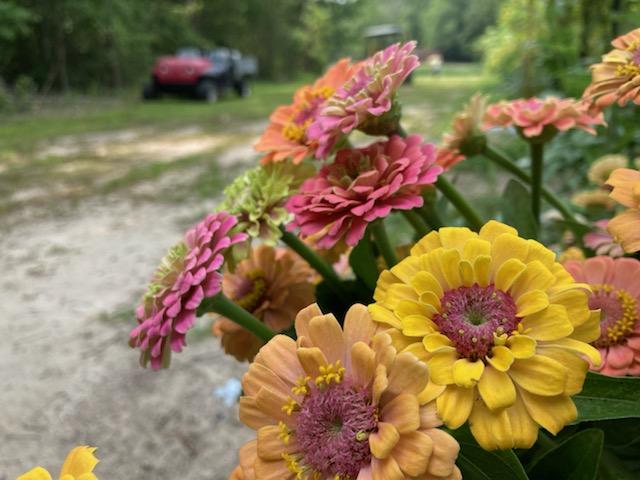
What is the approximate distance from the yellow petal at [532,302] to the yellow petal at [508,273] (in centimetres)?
1

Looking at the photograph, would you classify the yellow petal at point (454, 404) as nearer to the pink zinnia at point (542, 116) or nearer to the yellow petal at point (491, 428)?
the yellow petal at point (491, 428)

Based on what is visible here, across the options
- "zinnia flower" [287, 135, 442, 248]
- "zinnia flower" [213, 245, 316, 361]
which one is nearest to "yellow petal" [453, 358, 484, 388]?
"zinnia flower" [287, 135, 442, 248]

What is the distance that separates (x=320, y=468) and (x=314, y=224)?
150mm

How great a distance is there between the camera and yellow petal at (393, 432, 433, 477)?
0.79ft

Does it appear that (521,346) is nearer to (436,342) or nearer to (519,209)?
(436,342)

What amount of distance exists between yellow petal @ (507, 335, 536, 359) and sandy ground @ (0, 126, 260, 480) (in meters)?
1.01

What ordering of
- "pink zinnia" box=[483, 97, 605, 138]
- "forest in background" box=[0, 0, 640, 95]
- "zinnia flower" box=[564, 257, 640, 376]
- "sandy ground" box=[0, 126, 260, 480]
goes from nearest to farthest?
"zinnia flower" box=[564, 257, 640, 376] < "pink zinnia" box=[483, 97, 605, 138] < "sandy ground" box=[0, 126, 260, 480] < "forest in background" box=[0, 0, 640, 95]

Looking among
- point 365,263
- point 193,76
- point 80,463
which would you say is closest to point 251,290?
point 365,263

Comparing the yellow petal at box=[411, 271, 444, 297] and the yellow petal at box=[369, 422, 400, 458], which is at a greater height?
the yellow petal at box=[411, 271, 444, 297]

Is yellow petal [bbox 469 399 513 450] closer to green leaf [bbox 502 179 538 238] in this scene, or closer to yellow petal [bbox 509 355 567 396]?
yellow petal [bbox 509 355 567 396]

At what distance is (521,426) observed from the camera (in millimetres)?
253

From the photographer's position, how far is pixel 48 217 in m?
2.99

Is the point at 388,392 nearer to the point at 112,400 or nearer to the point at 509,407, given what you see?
the point at 509,407

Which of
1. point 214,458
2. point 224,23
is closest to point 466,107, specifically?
point 214,458
